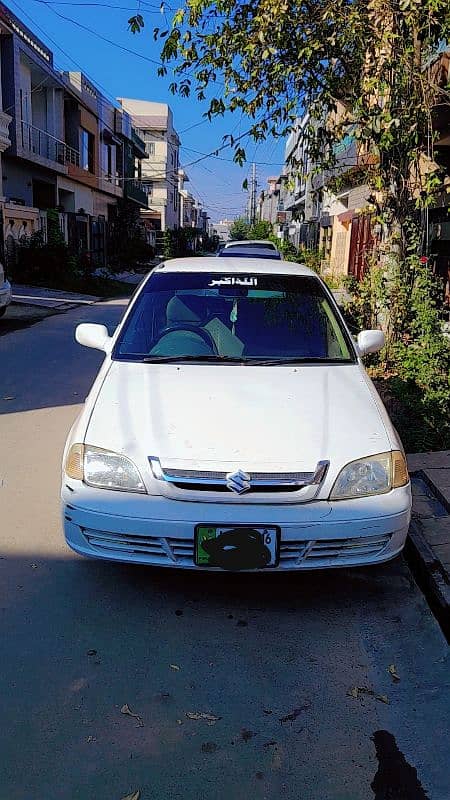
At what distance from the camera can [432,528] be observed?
3.92 metres

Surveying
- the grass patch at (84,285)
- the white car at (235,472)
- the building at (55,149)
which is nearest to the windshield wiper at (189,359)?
the white car at (235,472)

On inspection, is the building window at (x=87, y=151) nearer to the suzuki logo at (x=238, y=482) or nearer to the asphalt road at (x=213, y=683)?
the asphalt road at (x=213, y=683)

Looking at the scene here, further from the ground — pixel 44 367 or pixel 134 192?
pixel 134 192

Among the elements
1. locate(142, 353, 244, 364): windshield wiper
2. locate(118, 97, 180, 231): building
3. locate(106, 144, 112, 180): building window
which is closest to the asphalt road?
locate(142, 353, 244, 364): windshield wiper

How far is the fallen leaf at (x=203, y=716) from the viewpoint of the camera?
97.4 inches

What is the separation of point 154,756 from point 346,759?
674 millimetres

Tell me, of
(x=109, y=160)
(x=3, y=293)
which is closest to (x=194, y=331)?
(x=3, y=293)

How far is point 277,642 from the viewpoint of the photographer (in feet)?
9.72

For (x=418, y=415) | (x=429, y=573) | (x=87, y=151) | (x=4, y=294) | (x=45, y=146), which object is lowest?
(x=429, y=573)

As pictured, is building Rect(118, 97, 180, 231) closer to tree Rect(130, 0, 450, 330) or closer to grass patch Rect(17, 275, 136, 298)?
grass patch Rect(17, 275, 136, 298)

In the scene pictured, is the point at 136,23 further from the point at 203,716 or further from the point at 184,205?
the point at 184,205

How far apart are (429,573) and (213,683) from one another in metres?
1.39

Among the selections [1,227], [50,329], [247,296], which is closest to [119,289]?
[1,227]

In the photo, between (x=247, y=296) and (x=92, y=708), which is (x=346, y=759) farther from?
(x=247, y=296)
